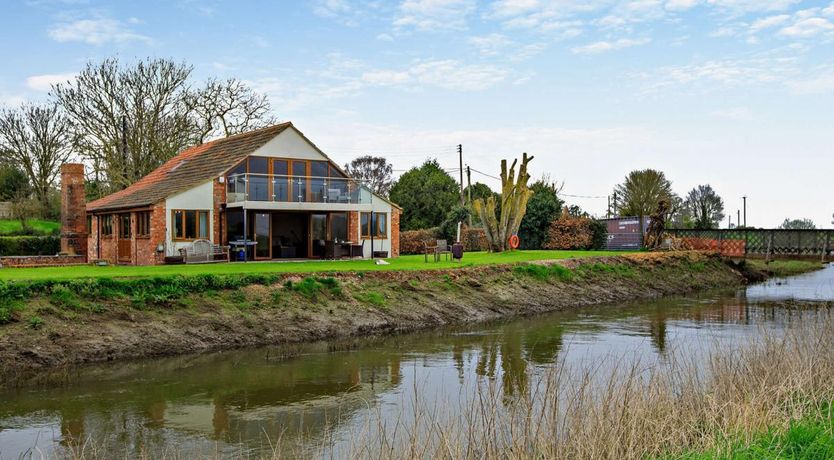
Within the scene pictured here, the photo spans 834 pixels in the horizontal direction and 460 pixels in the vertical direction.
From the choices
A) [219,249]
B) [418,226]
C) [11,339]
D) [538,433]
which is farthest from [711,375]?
[418,226]

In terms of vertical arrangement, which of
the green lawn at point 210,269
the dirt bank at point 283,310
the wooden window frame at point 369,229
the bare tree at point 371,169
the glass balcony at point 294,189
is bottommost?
the dirt bank at point 283,310

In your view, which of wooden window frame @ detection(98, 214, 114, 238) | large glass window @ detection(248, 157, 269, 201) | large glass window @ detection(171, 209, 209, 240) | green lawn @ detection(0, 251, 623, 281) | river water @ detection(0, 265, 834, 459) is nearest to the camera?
river water @ detection(0, 265, 834, 459)

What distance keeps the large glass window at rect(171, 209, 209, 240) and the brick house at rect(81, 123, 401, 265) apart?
0.03 m

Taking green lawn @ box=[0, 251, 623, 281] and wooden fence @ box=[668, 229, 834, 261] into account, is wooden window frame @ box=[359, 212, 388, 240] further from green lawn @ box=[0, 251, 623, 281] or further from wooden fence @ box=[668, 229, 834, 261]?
wooden fence @ box=[668, 229, 834, 261]

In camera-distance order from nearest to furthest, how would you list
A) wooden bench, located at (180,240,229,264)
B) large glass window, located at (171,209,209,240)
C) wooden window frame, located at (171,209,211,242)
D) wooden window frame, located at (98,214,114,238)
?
1. wooden bench, located at (180,240,229,264)
2. wooden window frame, located at (171,209,211,242)
3. large glass window, located at (171,209,209,240)
4. wooden window frame, located at (98,214,114,238)

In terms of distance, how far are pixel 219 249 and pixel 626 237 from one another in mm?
24452

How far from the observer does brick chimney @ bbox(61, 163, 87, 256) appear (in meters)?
30.6

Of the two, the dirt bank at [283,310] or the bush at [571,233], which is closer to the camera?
the dirt bank at [283,310]

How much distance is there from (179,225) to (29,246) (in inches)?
481

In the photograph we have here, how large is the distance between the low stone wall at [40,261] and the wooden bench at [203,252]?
19.3 feet

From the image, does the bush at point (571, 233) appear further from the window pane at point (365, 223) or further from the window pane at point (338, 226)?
the window pane at point (338, 226)

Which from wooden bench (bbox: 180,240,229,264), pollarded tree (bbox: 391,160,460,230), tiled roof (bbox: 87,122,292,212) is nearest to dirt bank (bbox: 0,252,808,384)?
wooden bench (bbox: 180,240,229,264)

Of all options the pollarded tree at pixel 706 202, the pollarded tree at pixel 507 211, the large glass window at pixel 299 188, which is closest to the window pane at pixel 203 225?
the large glass window at pixel 299 188

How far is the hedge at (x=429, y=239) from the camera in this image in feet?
130
